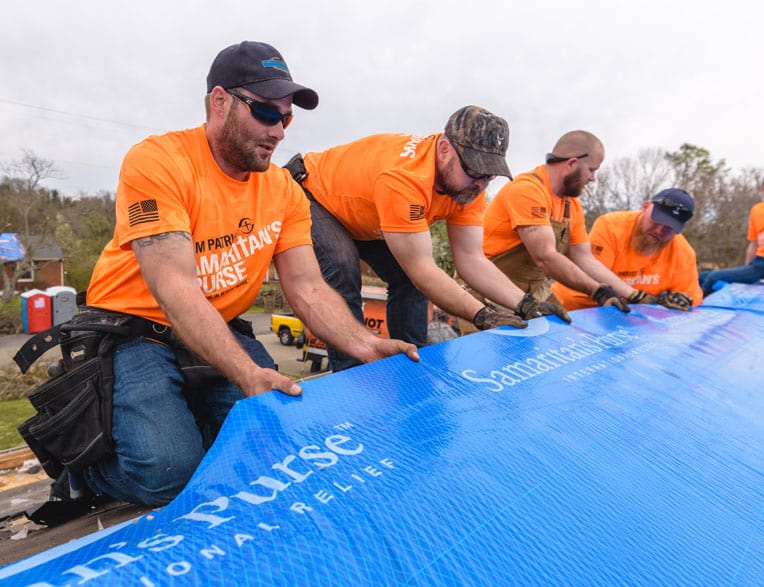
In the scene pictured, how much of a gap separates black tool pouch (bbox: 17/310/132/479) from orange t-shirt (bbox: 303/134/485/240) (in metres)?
1.22

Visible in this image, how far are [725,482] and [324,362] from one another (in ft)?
64.3

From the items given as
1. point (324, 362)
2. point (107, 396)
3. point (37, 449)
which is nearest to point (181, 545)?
point (107, 396)

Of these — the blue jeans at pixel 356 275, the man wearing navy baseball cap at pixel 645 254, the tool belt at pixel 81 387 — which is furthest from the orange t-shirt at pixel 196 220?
the man wearing navy baseball cap at pixel 645 254

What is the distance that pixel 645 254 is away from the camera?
413cm

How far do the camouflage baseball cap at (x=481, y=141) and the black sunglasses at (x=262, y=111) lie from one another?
857 millimetres

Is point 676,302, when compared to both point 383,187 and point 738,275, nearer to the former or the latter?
point 383,187

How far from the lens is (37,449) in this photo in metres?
1.55

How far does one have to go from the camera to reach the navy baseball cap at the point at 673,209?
3.73 m

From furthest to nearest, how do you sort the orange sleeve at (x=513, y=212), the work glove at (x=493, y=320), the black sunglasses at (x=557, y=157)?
1. the black sunglasses at (x=557, y=157)
2. the orange sleeve at (x=513, y=212)
3. the work glove at (x=493, y=320)

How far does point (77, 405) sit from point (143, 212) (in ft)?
2.04

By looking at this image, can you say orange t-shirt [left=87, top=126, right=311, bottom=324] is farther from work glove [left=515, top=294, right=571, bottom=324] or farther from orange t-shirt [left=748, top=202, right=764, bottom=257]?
orange t-shirt [left=748, top=202, right=764, bottom=257]

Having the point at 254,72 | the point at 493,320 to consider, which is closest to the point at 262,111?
the point at 254,72

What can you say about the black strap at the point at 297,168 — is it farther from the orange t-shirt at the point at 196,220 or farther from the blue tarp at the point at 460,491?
the blue tarp at the point at 460,491

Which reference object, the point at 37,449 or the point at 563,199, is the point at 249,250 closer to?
the point at 37,449
